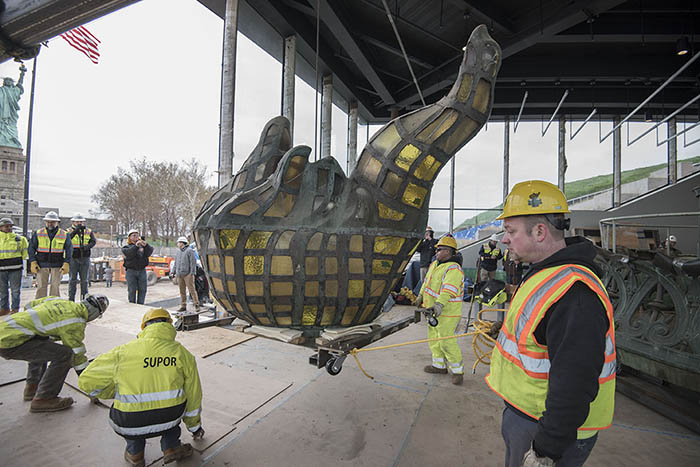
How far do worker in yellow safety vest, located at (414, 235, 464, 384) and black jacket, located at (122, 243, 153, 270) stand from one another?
6264 mm

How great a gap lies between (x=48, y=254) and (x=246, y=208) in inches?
276

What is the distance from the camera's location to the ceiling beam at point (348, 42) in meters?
8.61

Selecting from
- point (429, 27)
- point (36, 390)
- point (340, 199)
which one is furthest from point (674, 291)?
point (429, 27)

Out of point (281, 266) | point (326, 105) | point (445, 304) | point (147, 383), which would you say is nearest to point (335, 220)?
point (281, 266)

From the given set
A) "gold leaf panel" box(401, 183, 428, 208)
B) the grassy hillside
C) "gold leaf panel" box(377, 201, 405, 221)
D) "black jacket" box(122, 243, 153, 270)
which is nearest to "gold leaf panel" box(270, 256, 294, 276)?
"gold leaf panel" box(377, 201, 405, 221)

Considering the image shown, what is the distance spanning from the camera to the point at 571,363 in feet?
4.05

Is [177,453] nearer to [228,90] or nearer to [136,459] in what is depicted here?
[136,459]

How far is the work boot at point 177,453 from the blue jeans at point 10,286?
619 cm

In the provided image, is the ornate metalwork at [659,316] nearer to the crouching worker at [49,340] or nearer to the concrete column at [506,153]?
the crouching worker at [49,340]

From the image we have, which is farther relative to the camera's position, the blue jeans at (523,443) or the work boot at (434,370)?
the work boot at (434,370)

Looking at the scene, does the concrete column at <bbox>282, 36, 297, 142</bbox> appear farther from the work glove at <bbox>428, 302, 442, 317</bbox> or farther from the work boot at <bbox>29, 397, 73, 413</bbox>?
the work boot at <bbox>29, 397, 73, 413</bbox>

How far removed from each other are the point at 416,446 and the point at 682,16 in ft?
43.9

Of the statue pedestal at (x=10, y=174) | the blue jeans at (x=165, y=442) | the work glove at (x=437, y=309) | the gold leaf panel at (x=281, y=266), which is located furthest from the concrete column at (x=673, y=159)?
the statue pedestal at (x=10, y=174)

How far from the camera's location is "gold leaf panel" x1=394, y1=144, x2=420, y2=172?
231 centimetres
